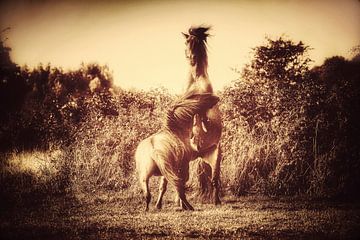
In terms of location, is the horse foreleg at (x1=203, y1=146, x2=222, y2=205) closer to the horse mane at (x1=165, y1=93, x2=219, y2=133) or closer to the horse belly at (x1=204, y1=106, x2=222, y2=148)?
the horse belly at (x1=204, y1=106, x2=222, y2=148)

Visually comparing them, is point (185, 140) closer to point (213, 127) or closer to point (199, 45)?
point (213, 127)

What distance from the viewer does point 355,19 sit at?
227 inches

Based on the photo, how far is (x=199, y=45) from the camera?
5527 millimetres

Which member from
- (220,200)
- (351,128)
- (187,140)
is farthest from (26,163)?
(351,128)

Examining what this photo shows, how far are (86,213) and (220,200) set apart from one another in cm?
158

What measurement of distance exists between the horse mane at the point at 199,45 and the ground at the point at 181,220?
1.62 meters

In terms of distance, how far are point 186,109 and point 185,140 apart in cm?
37

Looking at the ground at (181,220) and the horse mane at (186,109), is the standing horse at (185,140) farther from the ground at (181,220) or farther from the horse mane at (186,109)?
the ground at (181,220)

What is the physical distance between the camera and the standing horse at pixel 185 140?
18.0 feet

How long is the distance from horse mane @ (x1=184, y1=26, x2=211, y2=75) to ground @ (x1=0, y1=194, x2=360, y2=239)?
162 cm

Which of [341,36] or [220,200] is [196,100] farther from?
[341,36]

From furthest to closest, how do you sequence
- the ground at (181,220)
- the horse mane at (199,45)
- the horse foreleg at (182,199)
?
the horse mane at (199,45)
the horse foreleg at (182,199)
the ground at (181,220)

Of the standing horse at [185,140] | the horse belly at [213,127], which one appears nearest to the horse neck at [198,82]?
the standing horse at [185,140]

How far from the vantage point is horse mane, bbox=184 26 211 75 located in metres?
5.52
